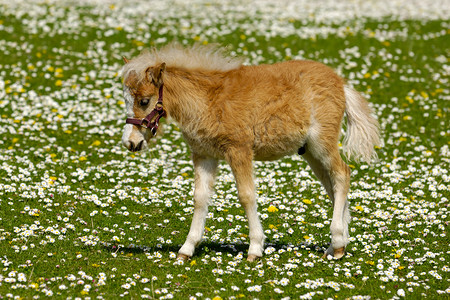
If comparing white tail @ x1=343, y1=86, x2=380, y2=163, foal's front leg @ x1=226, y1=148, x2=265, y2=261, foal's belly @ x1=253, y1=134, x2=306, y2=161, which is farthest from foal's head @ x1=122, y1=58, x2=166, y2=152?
white tail @ x1=343, y1=86, x2=380, y2=163

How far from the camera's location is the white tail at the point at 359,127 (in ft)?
29.1

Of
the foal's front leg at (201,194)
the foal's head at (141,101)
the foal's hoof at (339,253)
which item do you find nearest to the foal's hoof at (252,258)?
the foal's front leg at (201,194)

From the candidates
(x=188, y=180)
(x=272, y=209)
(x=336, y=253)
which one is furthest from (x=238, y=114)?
(x=188, y=180)

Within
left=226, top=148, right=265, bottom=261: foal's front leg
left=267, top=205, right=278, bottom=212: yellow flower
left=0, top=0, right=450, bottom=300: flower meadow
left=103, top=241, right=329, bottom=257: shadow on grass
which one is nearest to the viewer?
left=0, top=0, right=450, bottom=300: flower meadow

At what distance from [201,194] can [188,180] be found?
3090 millimetres

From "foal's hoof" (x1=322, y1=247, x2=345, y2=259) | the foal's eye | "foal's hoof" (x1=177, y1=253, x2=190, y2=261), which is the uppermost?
the foal's eye

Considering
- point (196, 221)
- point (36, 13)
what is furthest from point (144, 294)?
point (36, 13)

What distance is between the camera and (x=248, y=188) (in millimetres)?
8070

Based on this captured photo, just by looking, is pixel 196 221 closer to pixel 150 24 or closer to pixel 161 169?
pixel 161 169

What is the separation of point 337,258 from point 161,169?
472 cm

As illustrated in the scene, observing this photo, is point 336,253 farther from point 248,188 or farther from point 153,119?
point 153,119

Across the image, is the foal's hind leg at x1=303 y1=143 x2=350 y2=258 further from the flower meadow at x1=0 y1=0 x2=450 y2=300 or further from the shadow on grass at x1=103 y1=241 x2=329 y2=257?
the shadow on grass at x1=103 y1=241 x2=329 y2=257

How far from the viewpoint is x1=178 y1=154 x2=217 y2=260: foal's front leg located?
8305 millimetres

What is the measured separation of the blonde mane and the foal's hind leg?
1577 mm
